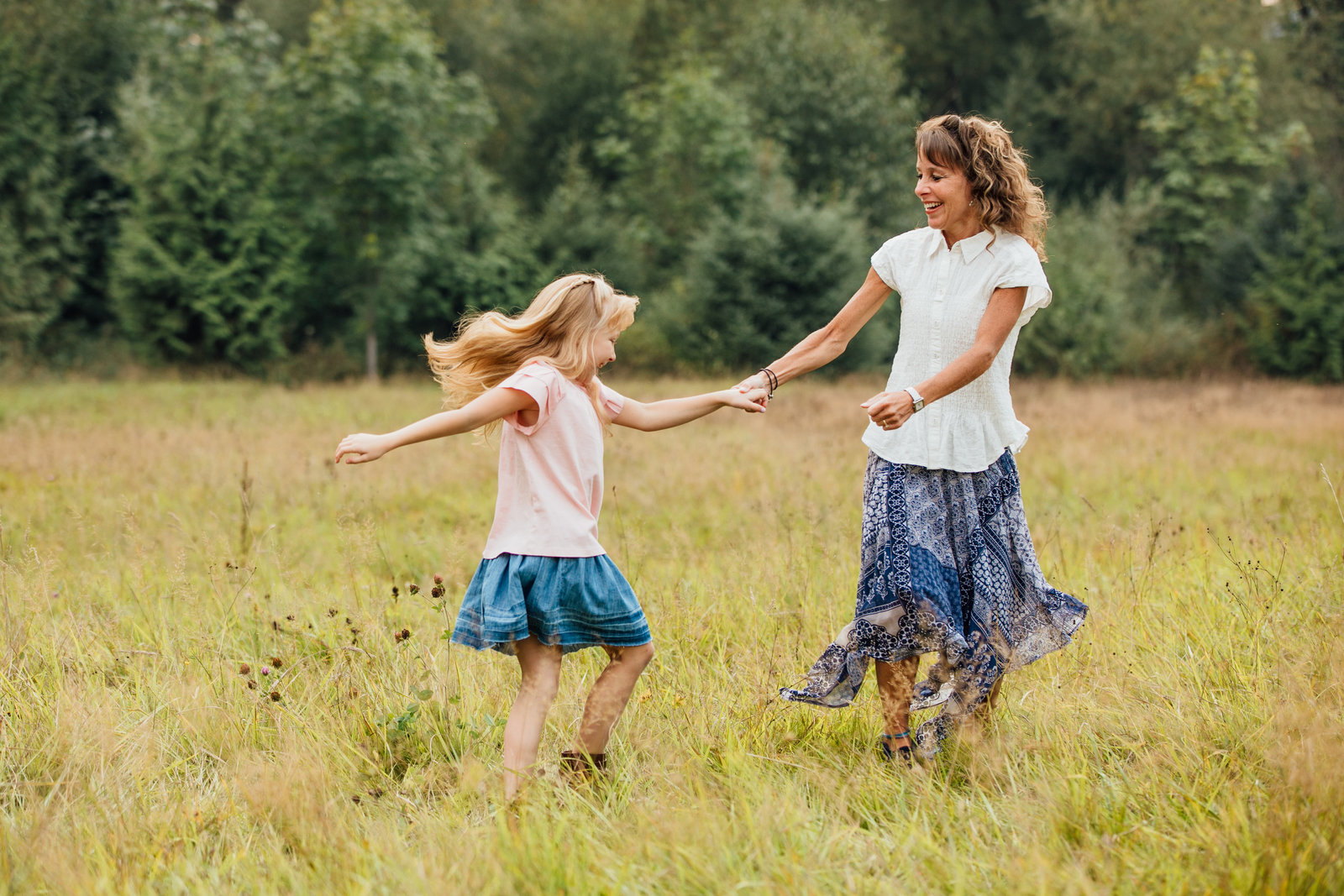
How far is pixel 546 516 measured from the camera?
110 inches

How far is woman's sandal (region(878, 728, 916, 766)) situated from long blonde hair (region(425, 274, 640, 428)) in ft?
4.43

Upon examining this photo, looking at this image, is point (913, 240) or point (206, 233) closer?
point (913, 240)

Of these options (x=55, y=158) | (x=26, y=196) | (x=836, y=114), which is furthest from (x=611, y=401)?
(x=55, y=158)

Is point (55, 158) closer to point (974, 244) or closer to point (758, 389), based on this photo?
point (758, 389)

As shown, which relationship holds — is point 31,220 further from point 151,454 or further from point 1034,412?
point 1034,412

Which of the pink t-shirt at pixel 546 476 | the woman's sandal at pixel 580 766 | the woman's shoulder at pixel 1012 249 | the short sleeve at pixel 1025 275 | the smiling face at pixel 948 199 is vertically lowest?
the woman's sandal at pixel 580 766

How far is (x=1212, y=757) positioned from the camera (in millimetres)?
2922

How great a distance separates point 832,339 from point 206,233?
19609 millimetres

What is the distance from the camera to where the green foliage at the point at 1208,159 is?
26.1 meters

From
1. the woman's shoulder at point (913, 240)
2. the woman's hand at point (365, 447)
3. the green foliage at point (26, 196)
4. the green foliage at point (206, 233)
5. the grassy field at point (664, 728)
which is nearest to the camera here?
the grassy field at point (664, 728)

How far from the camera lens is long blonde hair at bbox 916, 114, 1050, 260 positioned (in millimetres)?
3064

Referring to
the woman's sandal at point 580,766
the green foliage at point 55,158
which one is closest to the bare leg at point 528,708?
the woman's sandal at point 580,766

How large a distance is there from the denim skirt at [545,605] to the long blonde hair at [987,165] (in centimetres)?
160

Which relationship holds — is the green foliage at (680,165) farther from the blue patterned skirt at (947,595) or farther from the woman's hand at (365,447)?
the woman's hand at (365,447)
